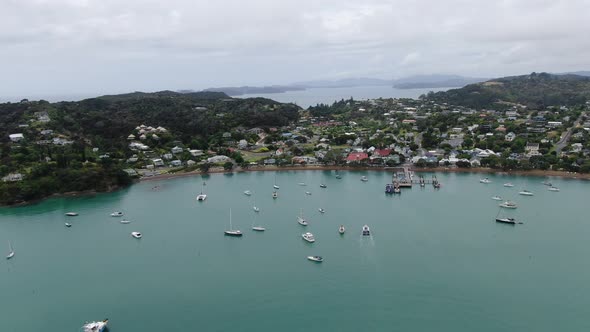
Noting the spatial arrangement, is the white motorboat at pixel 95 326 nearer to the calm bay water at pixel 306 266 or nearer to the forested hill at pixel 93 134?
the calm bay water at pixel 306 266

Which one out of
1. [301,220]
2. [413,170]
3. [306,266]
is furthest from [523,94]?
[306,266]

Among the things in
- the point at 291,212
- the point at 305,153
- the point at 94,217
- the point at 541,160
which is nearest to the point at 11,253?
the point at 94,217

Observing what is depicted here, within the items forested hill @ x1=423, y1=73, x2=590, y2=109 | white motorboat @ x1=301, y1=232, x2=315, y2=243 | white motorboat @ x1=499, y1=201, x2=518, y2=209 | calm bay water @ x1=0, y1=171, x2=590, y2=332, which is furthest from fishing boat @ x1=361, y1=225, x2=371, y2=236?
forested hill @ x1=423, y1=73, x2=590, y2=109

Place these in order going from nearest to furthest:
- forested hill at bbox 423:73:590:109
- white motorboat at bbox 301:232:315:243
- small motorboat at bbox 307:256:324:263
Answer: small motorboat at bbox 307:256:324:263 → white motorboat at bbox 301:232:315:243 → forested hill at bbox 423:73:590:109

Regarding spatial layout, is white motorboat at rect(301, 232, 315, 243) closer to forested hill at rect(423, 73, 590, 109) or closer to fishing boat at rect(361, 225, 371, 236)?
fishing boat at rect(361, 225, 371, 236)

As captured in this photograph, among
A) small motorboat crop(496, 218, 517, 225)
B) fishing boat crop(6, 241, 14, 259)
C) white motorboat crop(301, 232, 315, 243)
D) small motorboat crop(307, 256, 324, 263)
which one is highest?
small motorboat crop(496, 218, 517, 225)

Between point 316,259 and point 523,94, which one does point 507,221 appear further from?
point 523,94
